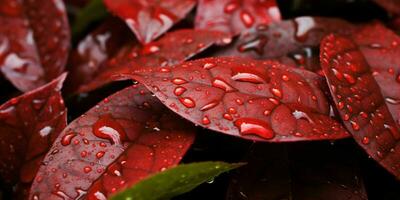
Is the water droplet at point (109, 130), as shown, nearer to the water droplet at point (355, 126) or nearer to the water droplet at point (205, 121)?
the water droplet at point (205, 121)

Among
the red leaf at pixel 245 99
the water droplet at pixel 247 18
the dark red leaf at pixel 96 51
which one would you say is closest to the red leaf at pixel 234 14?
the water droplet at pixel 247 18

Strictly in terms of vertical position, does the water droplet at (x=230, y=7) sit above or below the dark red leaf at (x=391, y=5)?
above

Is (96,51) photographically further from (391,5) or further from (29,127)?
(391,5)

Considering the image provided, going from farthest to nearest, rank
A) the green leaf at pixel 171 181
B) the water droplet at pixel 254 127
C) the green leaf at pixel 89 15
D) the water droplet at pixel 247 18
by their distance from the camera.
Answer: the green leaf at pixel 89 15 < the water droplet at pixel 247 18 < the water droplet at pixel 254 127 < the green leaf at pixel 171 181

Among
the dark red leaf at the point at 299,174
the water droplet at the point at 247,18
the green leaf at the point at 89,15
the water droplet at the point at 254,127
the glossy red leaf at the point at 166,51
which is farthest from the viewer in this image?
the green leaf at the point at 89,15

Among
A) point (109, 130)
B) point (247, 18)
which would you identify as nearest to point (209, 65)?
point (109, 130)

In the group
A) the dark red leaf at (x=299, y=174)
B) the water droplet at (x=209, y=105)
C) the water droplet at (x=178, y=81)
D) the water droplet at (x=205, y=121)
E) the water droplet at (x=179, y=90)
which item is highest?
the water droplet at (x=178, y=81)

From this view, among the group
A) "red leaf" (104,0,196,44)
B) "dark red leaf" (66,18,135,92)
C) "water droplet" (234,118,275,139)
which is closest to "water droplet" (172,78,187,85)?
"water droplet" (234,118,275,139)

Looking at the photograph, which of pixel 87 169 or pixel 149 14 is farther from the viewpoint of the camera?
pixel 149 14

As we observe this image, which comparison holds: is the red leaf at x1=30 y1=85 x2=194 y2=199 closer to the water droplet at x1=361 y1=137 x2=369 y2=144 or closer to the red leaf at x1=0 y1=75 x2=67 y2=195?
the red leaf at x1=0 y1=75 x2=67 y2=195
